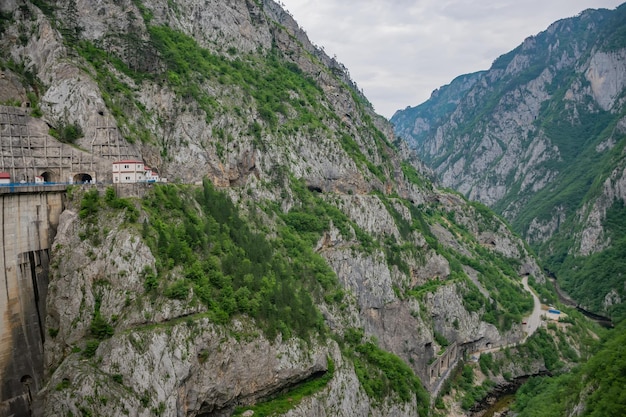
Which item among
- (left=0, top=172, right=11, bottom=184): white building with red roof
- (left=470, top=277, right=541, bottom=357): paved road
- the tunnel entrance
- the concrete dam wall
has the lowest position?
(left=470, top=277, right=541, bottom=357): paved road

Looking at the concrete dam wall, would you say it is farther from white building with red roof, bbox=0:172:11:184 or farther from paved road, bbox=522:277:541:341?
paved road, bbox=522:277:541:341

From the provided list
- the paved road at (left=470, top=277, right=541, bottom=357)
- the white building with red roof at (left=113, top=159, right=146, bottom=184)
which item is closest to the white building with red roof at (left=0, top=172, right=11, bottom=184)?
the white building with red roof at (left=113, top=159, right=146, bottom=184)

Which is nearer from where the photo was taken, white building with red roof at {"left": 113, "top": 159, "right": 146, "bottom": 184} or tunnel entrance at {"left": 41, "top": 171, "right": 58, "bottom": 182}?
tunnel entrance at {"left": 41, "top": 171, "right": 58, "bottom": 182}

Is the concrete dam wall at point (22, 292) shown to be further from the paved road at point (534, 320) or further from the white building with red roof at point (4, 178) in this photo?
the paved road at point (534, 320)

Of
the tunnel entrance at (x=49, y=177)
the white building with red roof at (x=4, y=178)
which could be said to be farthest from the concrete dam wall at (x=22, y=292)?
the tunnel entrance at (x=49, y=177)

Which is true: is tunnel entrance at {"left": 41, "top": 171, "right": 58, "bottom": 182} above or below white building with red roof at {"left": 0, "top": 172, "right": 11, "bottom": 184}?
above

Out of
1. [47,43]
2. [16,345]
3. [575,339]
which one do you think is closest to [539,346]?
[575,339]

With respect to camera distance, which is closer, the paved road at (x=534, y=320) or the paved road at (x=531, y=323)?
the paved road at (x=531, y=323)
